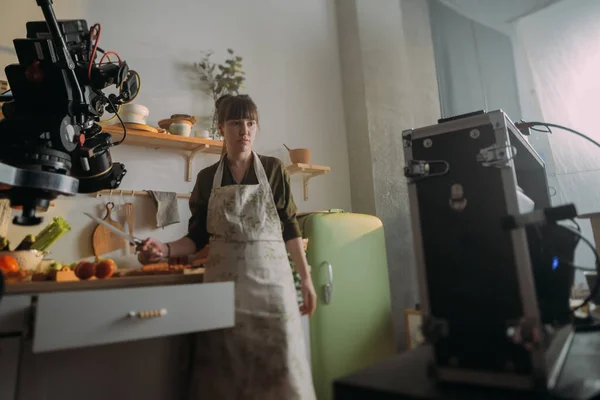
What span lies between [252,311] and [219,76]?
58.1 inches

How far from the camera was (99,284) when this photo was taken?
0.92 meters

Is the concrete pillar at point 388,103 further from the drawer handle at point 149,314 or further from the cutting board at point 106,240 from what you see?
the drawer handle at point 149,314

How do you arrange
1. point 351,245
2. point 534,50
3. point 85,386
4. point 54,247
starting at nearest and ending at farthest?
point 85,386, point 54,247, point 351,245, point 534,50

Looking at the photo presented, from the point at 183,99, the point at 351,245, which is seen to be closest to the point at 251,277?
the point at 351,245

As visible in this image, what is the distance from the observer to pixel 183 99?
6.79 ft

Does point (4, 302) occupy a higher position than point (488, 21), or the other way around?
point (488, 21)

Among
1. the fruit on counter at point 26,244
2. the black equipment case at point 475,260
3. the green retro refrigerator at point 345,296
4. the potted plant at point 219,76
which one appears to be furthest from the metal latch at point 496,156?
the potted plant at point 219,76

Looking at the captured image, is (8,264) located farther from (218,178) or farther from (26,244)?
(218,178)

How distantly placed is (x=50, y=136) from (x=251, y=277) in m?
0.59

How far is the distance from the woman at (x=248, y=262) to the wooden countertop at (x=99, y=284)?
7cm

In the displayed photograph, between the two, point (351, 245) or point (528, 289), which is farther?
point (351, 245)

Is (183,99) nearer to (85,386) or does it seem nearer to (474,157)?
(85,386)

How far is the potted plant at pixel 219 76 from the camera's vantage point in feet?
6.93

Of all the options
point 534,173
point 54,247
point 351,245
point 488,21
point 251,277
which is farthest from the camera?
point 488,21
